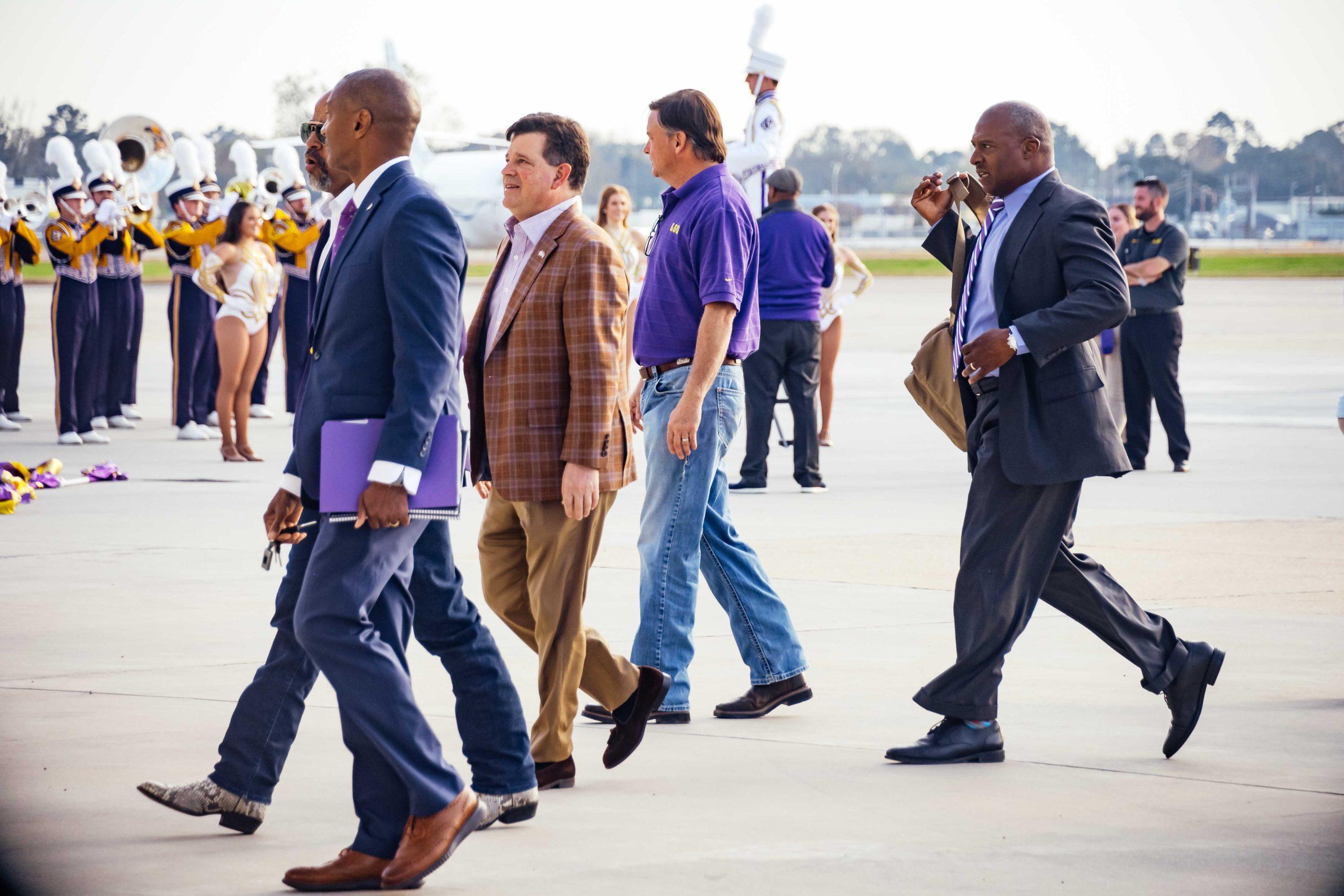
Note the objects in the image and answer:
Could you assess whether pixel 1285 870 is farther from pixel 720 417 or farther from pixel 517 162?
pixel 517 162

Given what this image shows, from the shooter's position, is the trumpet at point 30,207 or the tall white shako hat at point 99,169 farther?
the trumpet at point 30,207

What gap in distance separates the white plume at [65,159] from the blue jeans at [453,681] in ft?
42.1

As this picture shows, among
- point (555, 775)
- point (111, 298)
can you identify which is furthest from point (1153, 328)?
point (111, 298)

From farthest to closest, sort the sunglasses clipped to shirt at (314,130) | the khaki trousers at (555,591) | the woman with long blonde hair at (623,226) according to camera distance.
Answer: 1. the woman with long blonde hair at (623,226)
2. the khaki trousers at (555,591)
3. the sunglasses clipped to shirt at (314,130)

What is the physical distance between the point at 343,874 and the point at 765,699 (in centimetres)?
203

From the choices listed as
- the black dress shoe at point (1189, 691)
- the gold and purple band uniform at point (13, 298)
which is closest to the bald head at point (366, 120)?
the black dress shoe at point (1189, 691)

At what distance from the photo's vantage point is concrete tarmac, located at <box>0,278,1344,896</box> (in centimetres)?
398

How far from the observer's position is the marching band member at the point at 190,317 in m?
15.2

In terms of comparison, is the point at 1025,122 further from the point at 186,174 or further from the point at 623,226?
the point at 186,174

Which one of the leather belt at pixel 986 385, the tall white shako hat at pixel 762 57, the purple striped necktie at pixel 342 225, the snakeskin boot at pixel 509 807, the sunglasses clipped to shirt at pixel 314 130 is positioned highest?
the tall white shako hat at pixel 762 57

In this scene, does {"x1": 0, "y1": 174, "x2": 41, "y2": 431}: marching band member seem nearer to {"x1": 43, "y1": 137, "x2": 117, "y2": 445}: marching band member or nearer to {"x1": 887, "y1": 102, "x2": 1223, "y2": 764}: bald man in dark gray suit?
{"x1": 43, "y1": 137, "x2": 117, "y2": 445}: marching band member

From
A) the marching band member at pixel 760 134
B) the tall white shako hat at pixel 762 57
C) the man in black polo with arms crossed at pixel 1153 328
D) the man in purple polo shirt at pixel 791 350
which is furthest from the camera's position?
the man in black polo with arms crossed at pixel 1153 328

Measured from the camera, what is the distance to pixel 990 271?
5.12 m

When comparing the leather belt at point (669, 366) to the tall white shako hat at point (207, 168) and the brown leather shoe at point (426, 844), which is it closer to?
the brown leather shoe at point (426, 844)
